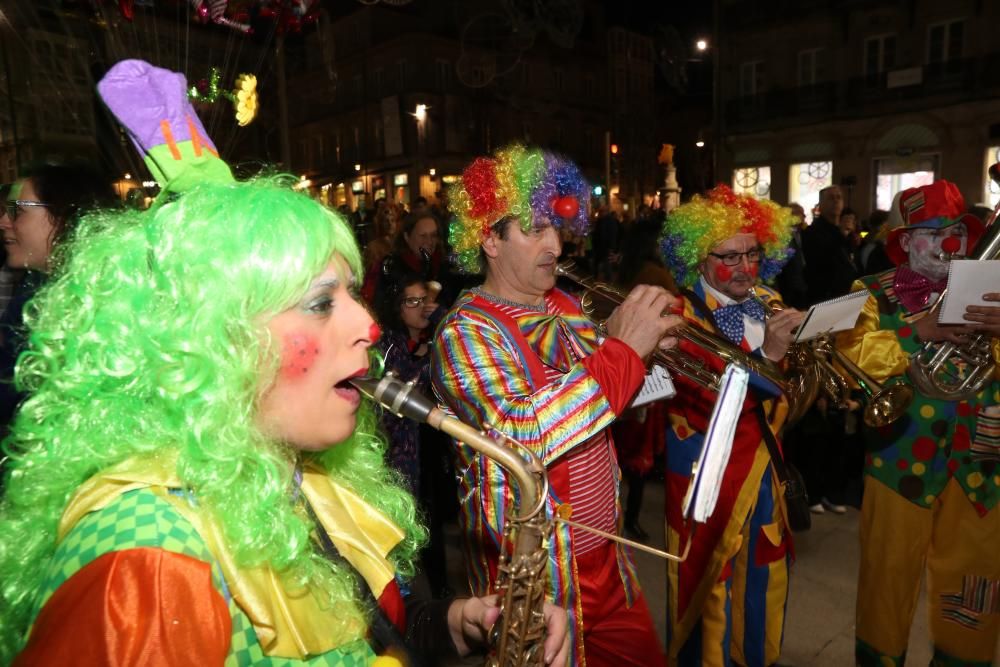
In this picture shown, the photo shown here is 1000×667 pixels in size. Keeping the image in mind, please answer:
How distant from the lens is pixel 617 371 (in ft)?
6.19

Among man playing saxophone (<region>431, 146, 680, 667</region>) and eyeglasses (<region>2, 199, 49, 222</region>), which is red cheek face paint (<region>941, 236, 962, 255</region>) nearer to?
man playing saxophone (<region>431, 146, 680, 667</region>)

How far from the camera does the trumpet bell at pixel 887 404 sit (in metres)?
2.71

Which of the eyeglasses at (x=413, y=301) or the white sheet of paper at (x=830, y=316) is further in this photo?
the eyeglasses at (x=413, y=301)

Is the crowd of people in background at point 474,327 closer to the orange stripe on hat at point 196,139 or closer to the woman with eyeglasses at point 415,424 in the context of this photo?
the woman with eyeglasses at point 415,424

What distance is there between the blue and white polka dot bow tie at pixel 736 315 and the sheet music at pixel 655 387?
0.57m

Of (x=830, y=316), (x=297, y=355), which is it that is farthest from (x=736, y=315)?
(x=297, y=355)

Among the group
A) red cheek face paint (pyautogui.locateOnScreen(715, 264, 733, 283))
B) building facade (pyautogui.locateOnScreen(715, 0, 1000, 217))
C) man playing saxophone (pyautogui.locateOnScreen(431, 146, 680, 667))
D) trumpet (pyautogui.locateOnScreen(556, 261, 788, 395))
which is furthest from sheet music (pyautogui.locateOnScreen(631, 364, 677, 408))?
building facade (pyautogui.locateOnScreen(715, 0, 1000, 217))

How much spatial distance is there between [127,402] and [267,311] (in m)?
0.27

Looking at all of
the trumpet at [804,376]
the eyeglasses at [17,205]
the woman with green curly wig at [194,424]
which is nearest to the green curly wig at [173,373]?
the woman with green curly wig at [194,424]

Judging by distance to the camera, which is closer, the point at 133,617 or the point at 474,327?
the point at 133,617

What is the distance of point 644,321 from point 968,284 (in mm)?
1509

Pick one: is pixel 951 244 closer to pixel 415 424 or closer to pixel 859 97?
pixel 415 424

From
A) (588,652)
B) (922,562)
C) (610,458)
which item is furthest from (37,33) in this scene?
(922,562)

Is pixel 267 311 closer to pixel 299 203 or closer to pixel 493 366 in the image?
pixel 299 203
